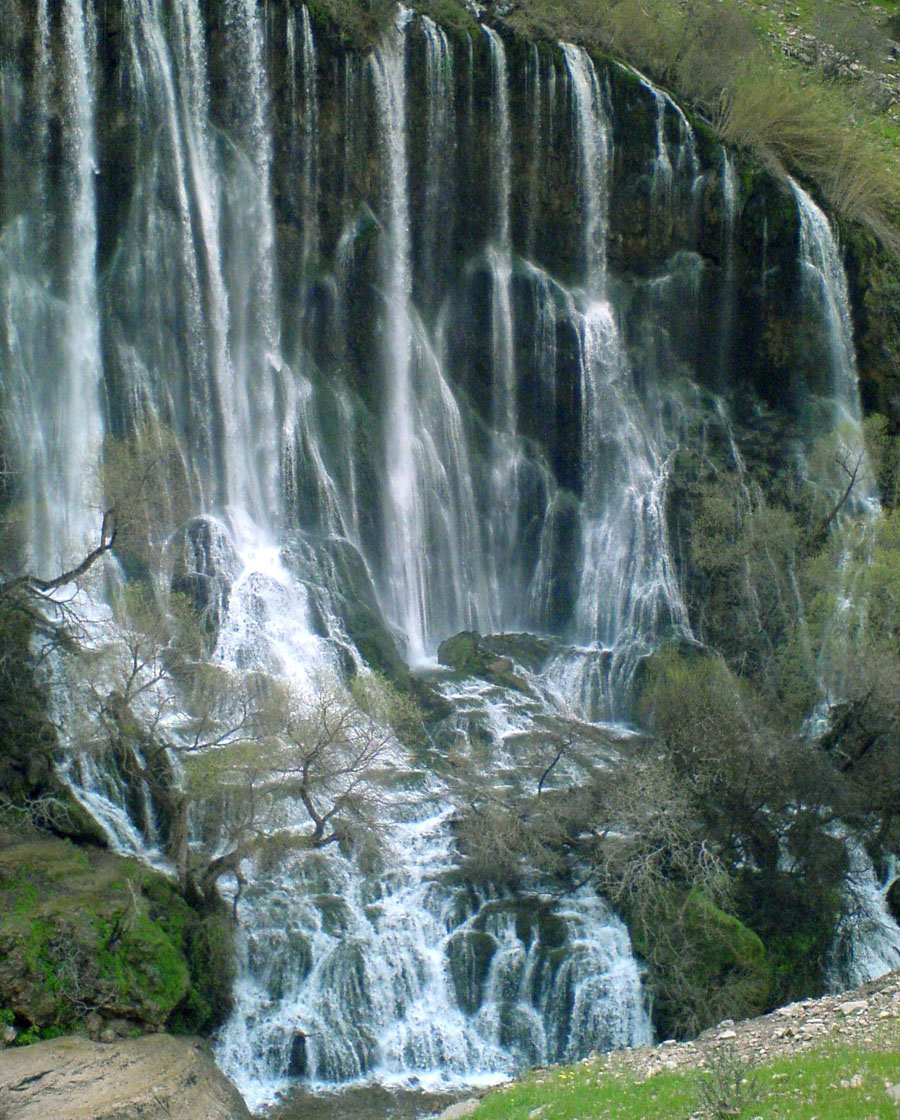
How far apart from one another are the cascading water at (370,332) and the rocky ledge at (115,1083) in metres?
7.55

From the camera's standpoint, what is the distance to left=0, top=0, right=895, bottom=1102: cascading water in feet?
105

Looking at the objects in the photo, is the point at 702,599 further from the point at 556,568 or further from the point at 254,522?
the point at 254,522

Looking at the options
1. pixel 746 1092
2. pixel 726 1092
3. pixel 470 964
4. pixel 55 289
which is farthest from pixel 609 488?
pixel 726 1092

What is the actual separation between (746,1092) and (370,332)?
2619 cm

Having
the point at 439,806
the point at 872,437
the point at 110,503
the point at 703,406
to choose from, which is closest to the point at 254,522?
the point at 110,503

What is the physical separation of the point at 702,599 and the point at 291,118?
16034 millimetres

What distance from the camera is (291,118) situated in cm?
3547

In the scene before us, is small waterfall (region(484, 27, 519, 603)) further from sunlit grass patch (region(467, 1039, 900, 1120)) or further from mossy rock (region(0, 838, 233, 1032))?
sunlit grass patch (region(467, 1039, 900, 1120))

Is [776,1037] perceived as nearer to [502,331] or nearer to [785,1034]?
[785,1034]

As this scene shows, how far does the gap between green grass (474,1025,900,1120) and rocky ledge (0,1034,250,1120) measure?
3.96 metres

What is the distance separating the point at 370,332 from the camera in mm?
36688

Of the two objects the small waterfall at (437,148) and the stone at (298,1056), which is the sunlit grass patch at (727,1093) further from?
the small waterfall at (437,148)

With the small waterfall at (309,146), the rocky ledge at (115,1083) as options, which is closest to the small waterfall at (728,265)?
the small waterfall at (309,146)

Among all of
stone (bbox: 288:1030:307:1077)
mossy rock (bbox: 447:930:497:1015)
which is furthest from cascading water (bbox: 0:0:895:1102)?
stone (bbox: 288:1030:307:1077)
